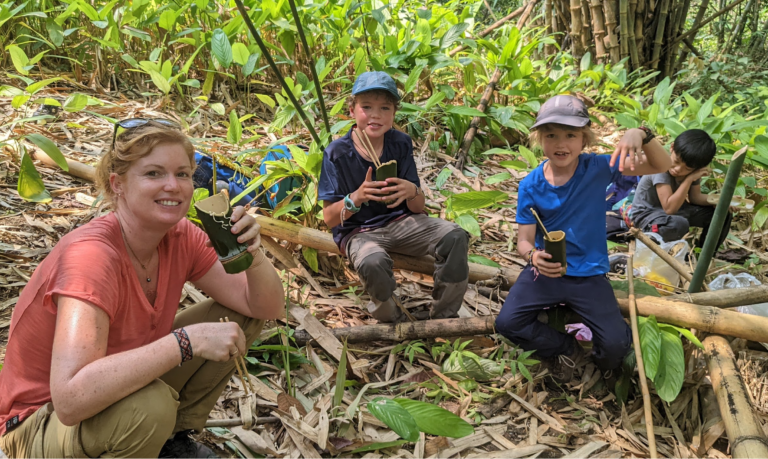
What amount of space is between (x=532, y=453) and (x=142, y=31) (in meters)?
3.79

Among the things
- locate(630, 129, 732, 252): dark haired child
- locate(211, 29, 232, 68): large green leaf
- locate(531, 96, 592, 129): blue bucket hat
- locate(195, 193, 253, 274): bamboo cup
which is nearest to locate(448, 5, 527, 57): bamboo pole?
locate(211, 29, 232, 68): large green leaf

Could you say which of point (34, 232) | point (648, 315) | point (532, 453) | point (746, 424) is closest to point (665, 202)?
point (648, 315)

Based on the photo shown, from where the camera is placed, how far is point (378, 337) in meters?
2.32

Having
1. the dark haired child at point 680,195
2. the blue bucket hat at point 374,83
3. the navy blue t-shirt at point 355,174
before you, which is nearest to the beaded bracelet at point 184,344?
the navy blue t-shirt at point 355,174

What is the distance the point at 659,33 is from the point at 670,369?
4700mm

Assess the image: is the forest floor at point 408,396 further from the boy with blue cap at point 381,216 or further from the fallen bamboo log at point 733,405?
the boy with blue cap at point 381,216

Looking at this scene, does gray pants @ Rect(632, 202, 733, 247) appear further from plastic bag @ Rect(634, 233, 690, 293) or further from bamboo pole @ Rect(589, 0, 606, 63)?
bamboo pole @ Rect(589, 0, 606, 63)

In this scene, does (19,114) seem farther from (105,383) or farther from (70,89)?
(105,383)

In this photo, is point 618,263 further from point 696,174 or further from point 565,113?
point 565,113

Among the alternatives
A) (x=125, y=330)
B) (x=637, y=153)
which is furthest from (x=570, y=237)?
(x=125, y=330)

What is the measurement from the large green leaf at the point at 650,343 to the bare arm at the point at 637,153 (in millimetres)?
553

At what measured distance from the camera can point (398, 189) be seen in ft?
7.45

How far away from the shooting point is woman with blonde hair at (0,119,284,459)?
1.26 metres

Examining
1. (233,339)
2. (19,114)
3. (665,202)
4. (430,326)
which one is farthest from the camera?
(19,114)
